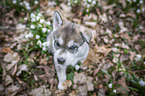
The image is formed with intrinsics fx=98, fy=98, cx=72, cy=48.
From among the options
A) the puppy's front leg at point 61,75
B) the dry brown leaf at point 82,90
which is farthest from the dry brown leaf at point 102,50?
the puppy's front leg at point 61,75

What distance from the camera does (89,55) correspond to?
3988 millimetres

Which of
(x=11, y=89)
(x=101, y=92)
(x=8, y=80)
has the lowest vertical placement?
(x=101, y=92)

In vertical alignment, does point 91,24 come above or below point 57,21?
above

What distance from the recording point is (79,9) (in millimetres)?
4930

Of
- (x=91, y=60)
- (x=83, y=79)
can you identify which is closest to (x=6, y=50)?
(x=83, y=79)

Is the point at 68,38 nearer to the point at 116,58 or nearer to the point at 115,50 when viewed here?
the point at 116,58

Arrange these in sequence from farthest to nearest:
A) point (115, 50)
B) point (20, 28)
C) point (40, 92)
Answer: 1. point (20, 28)
2. point (115, 50)
3. point (40, 92)

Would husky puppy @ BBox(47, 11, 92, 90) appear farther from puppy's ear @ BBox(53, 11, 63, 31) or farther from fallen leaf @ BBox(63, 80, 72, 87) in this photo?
fallen leaf @ BBox(63, 80, 72, 87)

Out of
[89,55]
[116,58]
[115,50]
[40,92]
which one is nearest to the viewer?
[40,92]

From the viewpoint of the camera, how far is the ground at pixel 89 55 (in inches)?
132

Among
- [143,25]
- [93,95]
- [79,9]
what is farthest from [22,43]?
[143,25]

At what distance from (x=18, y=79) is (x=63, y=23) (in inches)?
101

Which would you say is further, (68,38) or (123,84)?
(123,84)

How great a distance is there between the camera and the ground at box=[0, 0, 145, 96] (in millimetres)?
3346
